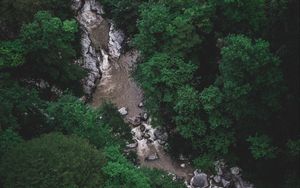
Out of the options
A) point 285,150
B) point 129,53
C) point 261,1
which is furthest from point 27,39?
point 285,150

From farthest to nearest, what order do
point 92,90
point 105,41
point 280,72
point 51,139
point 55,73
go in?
1. point 105,41
2. point 92,90
3. point 55,73
4. point 280,72
5. point 51,139

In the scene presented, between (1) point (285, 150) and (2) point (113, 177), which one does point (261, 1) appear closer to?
(1) point (285, 150)

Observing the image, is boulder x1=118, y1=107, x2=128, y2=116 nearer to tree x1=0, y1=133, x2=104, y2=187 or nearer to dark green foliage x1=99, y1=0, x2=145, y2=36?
dark green foliage x1=99, y1=0, x2=145, y2=36

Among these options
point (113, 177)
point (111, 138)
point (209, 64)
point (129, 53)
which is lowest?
point (113, 177)

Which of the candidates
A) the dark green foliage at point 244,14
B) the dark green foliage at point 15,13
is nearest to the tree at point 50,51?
the dark green foliage at point 15,13

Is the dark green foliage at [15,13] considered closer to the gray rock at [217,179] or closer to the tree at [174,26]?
the tree at [174,26]

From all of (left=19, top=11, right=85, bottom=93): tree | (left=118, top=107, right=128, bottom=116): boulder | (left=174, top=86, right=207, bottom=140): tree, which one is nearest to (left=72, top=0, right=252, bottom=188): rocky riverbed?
(left=118, top=107, right=128, bottom=116): boulder
